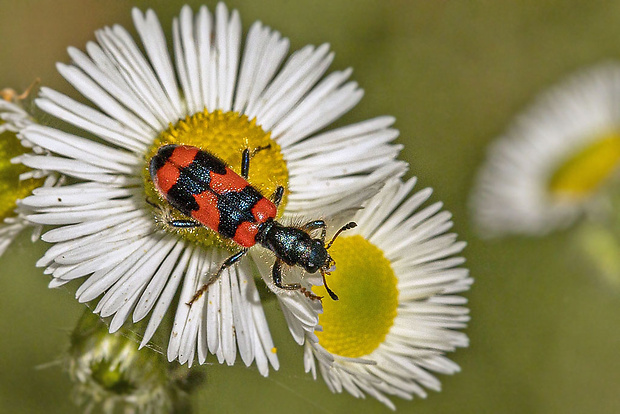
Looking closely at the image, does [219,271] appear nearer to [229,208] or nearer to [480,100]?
[229,208]

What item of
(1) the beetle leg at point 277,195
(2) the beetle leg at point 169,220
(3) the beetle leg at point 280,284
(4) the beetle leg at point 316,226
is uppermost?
(1) the beetle leg at point 277,195

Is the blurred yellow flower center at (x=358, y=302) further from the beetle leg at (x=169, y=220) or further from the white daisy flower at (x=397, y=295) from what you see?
the beetle leg at (x=169, y=220)

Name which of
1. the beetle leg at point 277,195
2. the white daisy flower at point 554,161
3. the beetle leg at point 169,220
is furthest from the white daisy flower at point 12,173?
the white daisy flower at point 554,161

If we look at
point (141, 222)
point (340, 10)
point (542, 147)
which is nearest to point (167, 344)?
point (141, 222)

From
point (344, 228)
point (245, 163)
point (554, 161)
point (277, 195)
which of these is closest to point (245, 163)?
point (245, 163)

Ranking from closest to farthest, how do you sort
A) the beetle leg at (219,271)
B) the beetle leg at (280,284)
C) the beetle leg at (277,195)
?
the beetle leg at (280,284), the beetle leg at (219,271), the beetle leg at (277,195)

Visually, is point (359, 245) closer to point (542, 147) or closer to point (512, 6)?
point (542, 147)

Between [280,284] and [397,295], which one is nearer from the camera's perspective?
[280,284]

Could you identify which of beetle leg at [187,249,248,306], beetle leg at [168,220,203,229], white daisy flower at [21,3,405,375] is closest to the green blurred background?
white daisy flower at [21,3,405,375]
